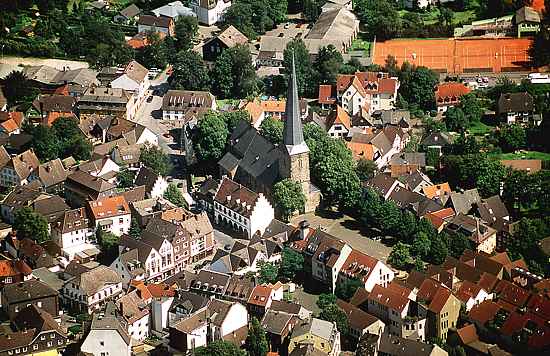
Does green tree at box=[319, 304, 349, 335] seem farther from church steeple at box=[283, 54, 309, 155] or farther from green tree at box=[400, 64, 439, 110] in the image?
green tree at box=[400, 64, 439, 110]

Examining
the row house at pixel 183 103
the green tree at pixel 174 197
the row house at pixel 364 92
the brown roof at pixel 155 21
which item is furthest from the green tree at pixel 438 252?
the brown roof at pixel 155 21

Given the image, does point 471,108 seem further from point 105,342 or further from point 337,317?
point 105,342

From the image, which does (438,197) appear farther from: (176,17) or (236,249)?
(176,17)

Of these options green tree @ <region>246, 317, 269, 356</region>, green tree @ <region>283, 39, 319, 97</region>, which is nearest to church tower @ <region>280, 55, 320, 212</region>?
green tree @ <region>246, 317, 269, 356</region>

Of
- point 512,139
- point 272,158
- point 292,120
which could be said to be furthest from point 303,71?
point 292,120

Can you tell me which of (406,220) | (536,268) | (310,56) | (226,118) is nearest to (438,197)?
(406,220)

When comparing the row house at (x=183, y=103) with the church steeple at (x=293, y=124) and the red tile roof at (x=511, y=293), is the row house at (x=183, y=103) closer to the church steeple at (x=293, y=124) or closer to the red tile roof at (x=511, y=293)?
the church steeple at (x=293, y=124)

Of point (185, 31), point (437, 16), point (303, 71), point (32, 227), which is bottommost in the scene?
point (32, 227)
